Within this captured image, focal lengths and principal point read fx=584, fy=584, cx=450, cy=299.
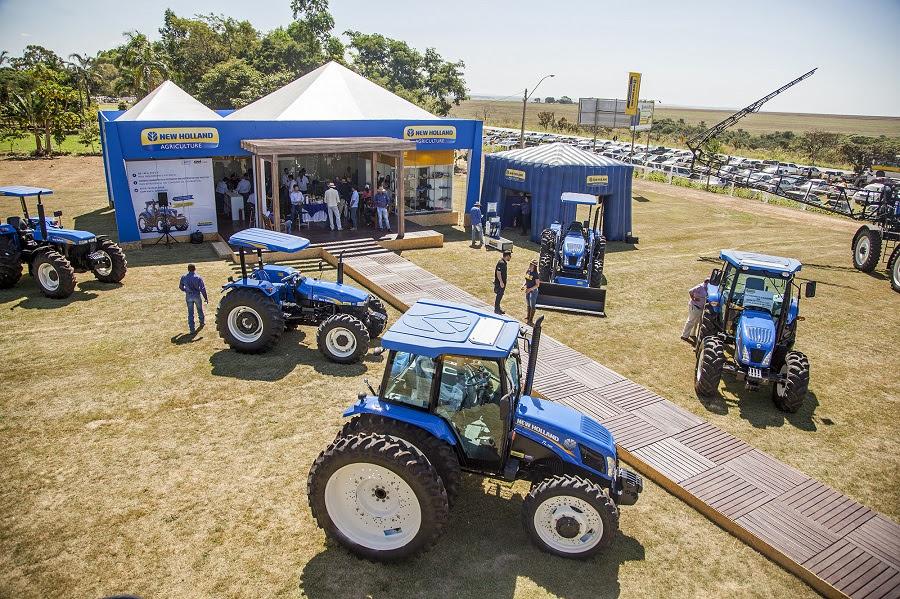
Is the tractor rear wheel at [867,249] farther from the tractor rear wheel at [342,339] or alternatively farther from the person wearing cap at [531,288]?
the tractor rear wheel at [342,339]

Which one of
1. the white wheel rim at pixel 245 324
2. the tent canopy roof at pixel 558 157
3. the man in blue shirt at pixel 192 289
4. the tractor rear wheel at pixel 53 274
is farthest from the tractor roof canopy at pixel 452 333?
the tent canopy roof at pixel 558 157

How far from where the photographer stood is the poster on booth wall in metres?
16.6

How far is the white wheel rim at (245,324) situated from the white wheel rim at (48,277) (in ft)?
16.8

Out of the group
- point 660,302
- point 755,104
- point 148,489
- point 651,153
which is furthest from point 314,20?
point 148,489

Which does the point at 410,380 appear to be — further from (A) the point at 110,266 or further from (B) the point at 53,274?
(A) the point at 110,266

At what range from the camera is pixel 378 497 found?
552cm

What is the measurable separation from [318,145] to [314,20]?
44.2 metres

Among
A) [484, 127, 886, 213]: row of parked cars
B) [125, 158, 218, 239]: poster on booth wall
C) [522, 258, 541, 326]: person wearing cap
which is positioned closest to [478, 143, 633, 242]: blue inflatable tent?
[522, 258, 541, 326]: person wearing cap

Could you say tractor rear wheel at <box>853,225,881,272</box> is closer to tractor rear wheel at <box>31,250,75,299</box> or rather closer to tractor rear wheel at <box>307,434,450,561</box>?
tractor rear wheel at <box>307,434,450,561</box>

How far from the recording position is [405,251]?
17672 millimetres

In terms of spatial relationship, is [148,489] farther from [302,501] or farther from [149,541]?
[302,501]

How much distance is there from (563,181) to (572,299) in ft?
23.2

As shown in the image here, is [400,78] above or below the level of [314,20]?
below

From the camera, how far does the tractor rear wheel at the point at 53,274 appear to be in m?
12.2
